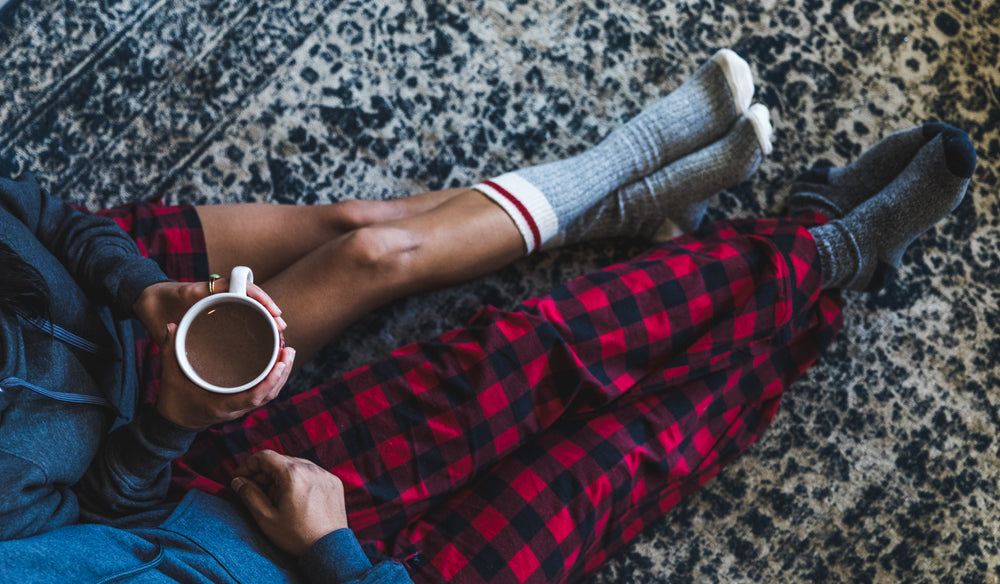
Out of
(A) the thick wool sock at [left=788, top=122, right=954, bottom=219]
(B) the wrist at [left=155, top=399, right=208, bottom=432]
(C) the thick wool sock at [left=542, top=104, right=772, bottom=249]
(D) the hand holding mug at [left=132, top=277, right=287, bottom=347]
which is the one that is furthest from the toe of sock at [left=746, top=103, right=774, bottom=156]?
(B) the wrist at [left=155, top=399, right=208, bottom=432]

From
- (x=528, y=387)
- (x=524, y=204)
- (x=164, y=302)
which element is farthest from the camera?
(x=524, y=204)

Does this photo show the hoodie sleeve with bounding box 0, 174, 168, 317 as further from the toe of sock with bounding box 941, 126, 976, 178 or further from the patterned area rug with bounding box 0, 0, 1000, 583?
the toe of sock with bounding box 941, 126, 976, 178

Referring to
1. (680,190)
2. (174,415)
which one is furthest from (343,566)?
(680,190)

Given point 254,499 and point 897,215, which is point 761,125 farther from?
point 254,499

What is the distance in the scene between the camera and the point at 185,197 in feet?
3.79

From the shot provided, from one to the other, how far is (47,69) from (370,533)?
0.95 metres

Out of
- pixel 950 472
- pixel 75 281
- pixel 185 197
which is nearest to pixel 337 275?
pixel 75 281

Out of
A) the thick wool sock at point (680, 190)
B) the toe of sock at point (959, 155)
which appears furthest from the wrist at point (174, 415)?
the toe of sock at point (959, 155)

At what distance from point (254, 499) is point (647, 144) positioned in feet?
2.52

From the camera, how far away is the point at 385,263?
92 cm

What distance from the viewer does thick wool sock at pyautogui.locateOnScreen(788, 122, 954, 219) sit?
1052mm

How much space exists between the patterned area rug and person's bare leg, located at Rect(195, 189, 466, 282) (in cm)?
13

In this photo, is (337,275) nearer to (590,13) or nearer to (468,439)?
(468,439)

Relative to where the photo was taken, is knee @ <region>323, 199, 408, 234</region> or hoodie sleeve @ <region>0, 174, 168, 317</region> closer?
hoodie sleeve @ <region>0, 174, 168, 317</region>
